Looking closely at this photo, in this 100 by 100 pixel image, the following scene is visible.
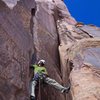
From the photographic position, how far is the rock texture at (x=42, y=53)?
541 inches

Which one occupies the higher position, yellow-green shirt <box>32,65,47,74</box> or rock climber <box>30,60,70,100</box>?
yellow-green shirt <box>32,65,47,74</box>

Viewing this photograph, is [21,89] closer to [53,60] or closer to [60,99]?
[60,99]

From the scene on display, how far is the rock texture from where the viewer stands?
13.8 m

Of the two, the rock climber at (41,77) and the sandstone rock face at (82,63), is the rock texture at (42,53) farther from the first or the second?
the rock climber at (41,77)

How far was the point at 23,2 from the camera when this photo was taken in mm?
19219

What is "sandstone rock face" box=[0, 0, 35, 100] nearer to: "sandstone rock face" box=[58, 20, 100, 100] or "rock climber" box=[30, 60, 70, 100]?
"rock climber" box=[30, 60, 70, 100]

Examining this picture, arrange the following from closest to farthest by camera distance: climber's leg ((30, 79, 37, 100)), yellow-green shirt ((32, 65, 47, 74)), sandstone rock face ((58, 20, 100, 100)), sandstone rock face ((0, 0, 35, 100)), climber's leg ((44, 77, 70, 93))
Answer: sandstone rock face ((58, 20, 100, 100))
sandstone rock face ((0, 0, 35, 100))
climber's leg ((30, 79, 37, 100))
climber's leg ((44, 77, 70, 93))
yellow-green shirt ((32, 65, 47, 74))

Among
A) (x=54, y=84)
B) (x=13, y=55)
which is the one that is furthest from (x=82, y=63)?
(x=13, y=55)

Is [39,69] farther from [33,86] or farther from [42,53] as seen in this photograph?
[42,53]

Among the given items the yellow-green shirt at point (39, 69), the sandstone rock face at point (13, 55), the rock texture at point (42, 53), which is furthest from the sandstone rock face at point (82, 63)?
the sandstone rock face at point (13, 55)

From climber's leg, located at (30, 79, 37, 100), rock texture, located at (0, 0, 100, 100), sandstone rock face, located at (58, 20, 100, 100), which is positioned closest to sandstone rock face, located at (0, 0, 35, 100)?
rock texture, located at (0, 0, 100, 100)

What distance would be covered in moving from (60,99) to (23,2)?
6088 mm

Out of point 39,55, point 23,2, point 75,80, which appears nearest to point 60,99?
point 39,55

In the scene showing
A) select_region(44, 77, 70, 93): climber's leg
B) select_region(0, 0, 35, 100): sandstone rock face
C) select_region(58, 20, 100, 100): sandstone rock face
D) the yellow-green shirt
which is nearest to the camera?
select_region(58, 20, 100, 100): sandstone rock face
